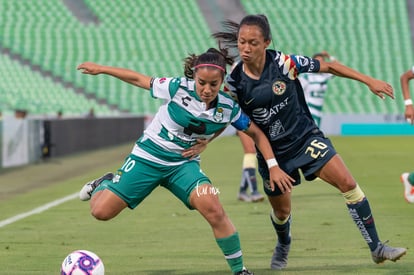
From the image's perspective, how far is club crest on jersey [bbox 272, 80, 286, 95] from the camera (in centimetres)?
773

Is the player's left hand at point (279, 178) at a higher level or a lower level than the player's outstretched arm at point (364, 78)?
lower

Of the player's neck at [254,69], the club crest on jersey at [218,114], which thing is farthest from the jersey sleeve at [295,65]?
the club crest on jersey at [218,114]

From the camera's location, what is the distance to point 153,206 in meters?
14.0

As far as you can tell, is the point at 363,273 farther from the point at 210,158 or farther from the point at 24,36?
the point at 24,36

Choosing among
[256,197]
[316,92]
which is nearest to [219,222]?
[256,197]

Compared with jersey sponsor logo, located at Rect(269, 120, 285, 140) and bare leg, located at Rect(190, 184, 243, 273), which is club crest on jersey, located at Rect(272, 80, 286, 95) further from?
bare leg, located at Rect(190, 184, 243, 273)

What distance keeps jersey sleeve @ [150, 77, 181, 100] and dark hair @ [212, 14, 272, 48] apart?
0.72 metres

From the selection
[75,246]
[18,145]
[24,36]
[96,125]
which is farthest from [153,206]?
[24,36]

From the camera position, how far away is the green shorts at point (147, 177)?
7293 millimetres

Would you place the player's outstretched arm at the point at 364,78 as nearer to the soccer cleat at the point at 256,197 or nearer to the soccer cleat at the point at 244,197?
the soccer cleat at the point at 256,197

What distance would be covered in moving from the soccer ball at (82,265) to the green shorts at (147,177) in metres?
0.62

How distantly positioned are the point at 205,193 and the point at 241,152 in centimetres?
2180

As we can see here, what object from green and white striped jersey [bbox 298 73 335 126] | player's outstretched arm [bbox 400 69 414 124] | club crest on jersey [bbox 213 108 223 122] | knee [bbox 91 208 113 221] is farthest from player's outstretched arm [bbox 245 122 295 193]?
green and white striped jersey [bbox 298 73 335 126]

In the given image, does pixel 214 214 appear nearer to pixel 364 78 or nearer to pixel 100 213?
pixel 100 213
